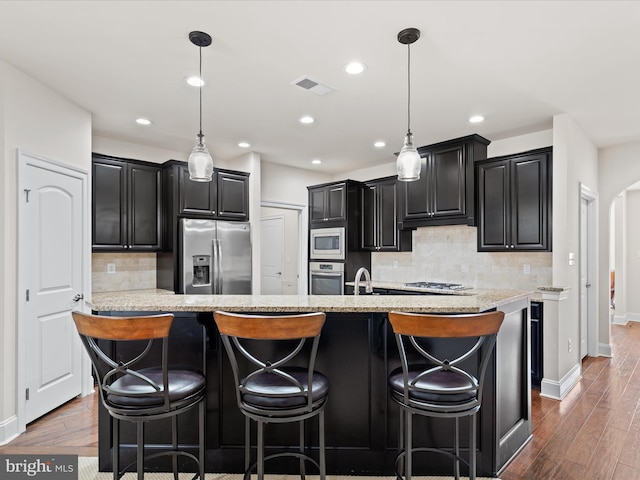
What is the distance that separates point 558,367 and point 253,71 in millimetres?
3758

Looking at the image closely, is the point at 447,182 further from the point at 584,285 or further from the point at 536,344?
the point at 584,285

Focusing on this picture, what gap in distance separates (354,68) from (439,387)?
2223mm

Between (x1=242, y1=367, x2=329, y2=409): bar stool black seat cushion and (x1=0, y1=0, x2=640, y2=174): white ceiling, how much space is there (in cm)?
198

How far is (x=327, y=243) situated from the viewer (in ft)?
18.4

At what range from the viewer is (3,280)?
2.73 metres

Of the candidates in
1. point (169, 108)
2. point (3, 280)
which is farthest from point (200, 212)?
point (3, 280)

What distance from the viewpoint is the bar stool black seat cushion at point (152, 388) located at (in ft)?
5.59

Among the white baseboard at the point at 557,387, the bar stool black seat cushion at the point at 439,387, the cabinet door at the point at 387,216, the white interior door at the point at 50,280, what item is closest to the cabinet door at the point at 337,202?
the cabinet door at the point at 387,216

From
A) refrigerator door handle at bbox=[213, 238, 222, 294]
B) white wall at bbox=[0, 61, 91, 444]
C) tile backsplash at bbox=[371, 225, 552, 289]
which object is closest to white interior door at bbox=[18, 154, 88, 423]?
white wall at bbox=[0, 61, 91, 444]

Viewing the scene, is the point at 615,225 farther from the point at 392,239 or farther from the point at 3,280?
the point at 3,280

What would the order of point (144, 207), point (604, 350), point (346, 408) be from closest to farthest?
1. point (346, 408)
2. point (144, 207)
3. point (604, 350)

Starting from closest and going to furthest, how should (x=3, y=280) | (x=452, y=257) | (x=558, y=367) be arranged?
(x=3, y=280), (x=558, y=367), (x=452, y=257)

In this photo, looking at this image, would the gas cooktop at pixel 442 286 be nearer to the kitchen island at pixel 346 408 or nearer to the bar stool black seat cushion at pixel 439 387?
the kitchen island at pixel 346 408

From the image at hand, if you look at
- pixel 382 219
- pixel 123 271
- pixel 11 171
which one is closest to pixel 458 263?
pixel 382 219
